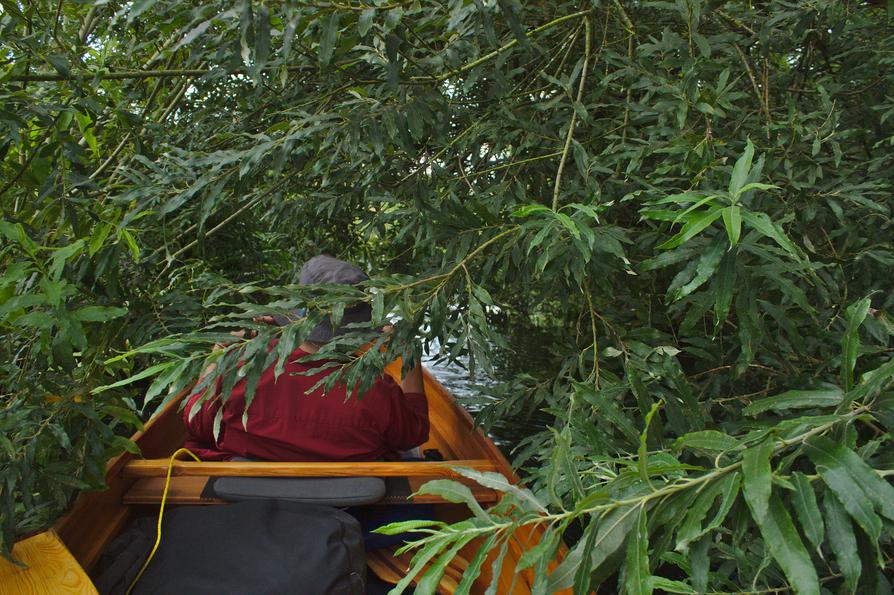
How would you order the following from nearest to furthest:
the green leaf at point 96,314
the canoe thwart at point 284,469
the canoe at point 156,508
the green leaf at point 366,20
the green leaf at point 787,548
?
the green leaf at point 787,548
the green leaf at point 366,20
the green leaf at point 96,314
the canoe at point 156,508
the canoe thwart at point 284,469

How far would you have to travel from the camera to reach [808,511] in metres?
0.78

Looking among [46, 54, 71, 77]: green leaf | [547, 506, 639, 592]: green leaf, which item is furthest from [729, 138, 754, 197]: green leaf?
[46, 54, 71, 77]: green leaf

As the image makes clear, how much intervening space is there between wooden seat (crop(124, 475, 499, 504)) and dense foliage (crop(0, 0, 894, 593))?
1.00 ft

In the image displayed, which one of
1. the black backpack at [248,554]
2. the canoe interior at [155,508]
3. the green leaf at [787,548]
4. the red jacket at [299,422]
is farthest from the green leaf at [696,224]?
the red jacket at [299,422]

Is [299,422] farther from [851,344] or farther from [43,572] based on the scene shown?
[851,344]

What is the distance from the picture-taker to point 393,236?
367 cm

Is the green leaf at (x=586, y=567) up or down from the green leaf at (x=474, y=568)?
down

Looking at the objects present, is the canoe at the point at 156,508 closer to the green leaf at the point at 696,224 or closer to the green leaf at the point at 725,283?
the green leaf at the point at 725,283

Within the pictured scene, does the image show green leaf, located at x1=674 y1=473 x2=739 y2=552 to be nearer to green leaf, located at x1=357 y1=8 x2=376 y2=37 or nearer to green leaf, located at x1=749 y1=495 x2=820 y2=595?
green leaf, located at x1=749 y1=495 x2=820 y2=595

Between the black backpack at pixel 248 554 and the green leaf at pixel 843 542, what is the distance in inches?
45.9

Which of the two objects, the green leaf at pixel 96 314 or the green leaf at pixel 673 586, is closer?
the green leaf at pixel 673 586

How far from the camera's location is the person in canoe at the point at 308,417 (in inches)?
84.5

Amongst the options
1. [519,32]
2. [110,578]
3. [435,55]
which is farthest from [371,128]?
[110,578]

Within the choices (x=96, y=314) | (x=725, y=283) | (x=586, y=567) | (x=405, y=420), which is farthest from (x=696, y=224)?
(x=405, y=420)
